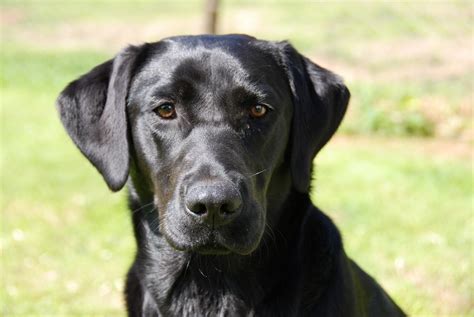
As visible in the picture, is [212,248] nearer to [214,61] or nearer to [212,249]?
[212,249]

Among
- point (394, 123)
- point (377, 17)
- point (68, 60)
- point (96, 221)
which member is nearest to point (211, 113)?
point (96, 221)

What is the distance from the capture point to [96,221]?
24.4 feet

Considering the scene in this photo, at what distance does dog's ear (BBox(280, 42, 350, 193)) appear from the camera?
140 inches

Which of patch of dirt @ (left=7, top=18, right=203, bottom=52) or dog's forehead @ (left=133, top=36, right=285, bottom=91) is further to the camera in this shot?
patch of dirt @ (left=7, top=18, right=203, bottom=52)

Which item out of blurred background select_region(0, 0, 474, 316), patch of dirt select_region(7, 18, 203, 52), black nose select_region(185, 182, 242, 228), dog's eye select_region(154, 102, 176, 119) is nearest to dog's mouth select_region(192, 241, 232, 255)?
black nose select_region(185, 182, 242, 228)

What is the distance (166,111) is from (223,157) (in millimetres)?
404

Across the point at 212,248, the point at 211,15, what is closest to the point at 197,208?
the point at 212,248

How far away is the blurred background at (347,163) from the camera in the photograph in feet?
19.7

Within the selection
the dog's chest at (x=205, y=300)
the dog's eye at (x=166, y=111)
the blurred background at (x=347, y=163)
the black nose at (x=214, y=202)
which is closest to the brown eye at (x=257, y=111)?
the dog's eye at (x=166, y=111)

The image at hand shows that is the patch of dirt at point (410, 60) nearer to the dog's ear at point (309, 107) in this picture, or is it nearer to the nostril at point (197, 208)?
the dog's ear at point (309, 107)

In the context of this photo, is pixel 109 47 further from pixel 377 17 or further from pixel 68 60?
pixel 377 17

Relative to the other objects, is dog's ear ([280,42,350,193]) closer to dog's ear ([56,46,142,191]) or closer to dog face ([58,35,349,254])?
dog face ([58,35,349,254])

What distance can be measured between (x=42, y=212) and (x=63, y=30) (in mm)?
13299

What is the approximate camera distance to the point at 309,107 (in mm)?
3617
